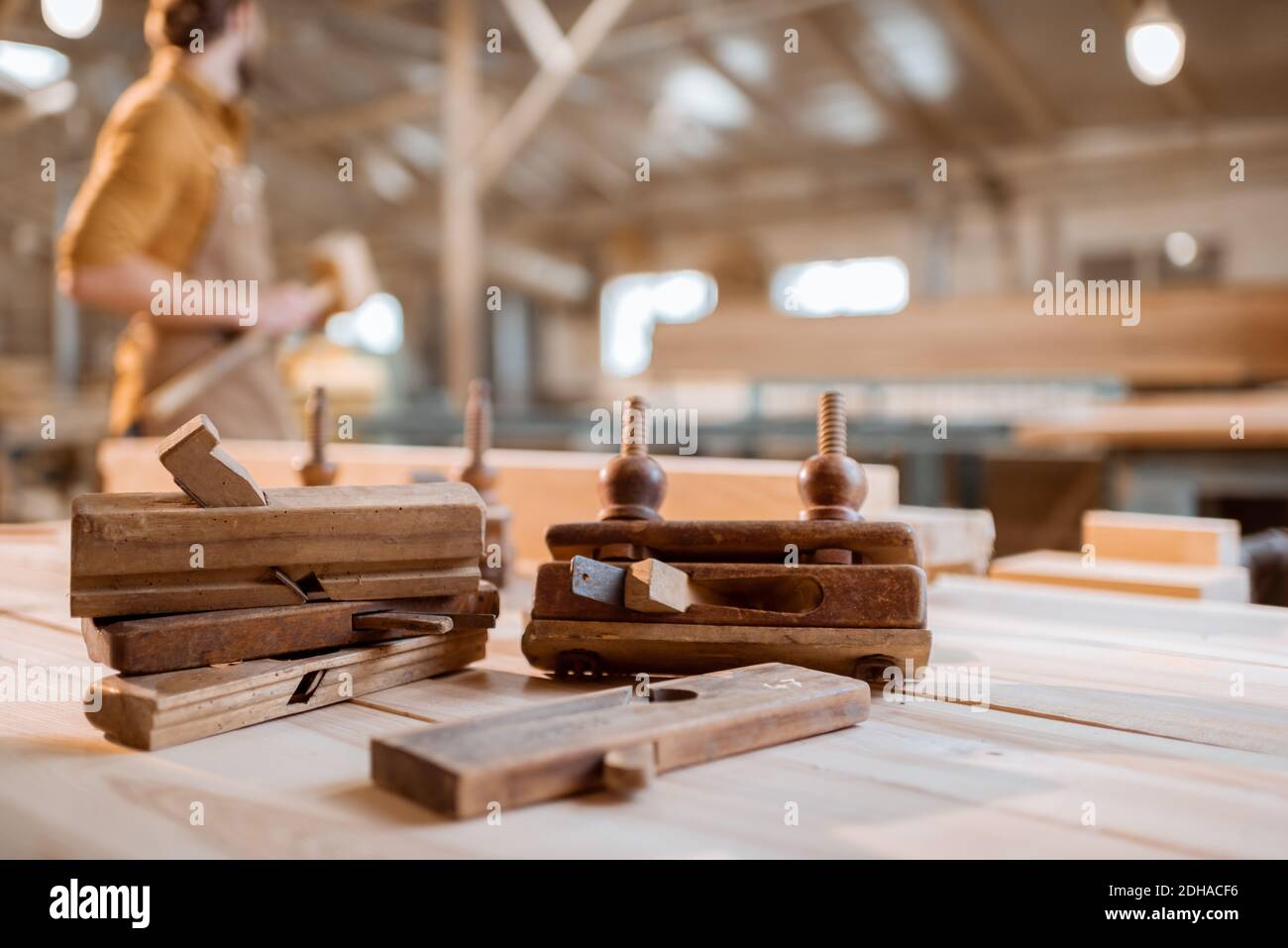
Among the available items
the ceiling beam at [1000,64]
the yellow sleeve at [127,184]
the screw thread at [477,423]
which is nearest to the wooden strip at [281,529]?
the screw thread at [477,423]

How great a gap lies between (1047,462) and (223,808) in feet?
12.7

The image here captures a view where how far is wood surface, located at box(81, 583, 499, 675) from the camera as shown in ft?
2.54

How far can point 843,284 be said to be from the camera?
13688 millimetres

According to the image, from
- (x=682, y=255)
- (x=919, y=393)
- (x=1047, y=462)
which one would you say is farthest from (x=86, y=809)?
(x=682, y=255)

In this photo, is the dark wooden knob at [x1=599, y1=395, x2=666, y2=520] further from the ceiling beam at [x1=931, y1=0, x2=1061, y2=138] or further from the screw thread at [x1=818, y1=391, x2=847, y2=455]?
the ceiling beam at [x1=931, y1=0, x2=1061, y2=138]

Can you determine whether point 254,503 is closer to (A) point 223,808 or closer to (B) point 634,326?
(A) point 223,808

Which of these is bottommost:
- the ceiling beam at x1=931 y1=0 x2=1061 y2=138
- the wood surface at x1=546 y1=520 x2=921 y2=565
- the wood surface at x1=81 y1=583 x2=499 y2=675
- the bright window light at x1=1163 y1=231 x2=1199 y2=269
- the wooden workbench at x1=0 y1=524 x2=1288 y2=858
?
the wooden workbench at x1=0 y1=524 x2=1288 y2=858

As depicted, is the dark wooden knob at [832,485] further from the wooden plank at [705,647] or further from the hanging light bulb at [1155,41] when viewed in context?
the hanging light bulb at [1155,41]

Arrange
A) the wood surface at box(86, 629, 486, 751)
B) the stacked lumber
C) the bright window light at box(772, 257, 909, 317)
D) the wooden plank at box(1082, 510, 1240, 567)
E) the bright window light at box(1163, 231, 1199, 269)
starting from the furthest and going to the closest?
the bright window light at box(772, 257, 909, 317) < the bright window light at box(1163, 231, 1199, 269) < the wooden plank at box(1082, 510, 1240, 567) < the stacked lumber < the wood surface at box(86, 629, 486, 751)

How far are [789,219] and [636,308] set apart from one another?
10.0 feet

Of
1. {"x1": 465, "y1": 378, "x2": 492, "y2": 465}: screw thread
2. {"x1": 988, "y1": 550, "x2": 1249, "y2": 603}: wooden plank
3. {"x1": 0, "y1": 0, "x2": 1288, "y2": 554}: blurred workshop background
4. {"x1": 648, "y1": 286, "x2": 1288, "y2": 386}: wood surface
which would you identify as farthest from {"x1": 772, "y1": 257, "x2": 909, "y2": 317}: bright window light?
{"x1": 465, "y1": 378, "x2": 492, "y2": 465}: screw thread

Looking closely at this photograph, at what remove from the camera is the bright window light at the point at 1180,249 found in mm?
11422

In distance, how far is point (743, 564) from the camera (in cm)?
93

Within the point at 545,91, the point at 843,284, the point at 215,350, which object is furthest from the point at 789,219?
the point at 215,350
